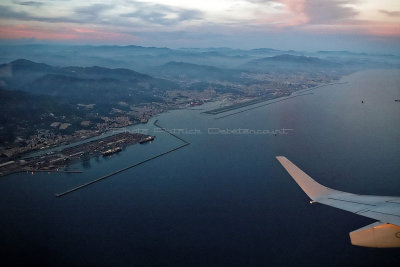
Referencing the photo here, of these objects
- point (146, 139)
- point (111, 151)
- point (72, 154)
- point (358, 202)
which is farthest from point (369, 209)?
point (146, 139)

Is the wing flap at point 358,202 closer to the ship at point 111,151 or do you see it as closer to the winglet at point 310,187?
the winglet at point 310,187

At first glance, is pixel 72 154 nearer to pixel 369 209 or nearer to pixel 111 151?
pixel 111 151

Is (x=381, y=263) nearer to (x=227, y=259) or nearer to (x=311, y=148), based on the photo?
(x=227, y=259)

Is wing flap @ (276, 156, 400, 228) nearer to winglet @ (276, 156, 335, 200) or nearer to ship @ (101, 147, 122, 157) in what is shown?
winglet @ (276, 156, 335, 200)

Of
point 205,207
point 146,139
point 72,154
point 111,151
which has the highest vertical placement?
point 146,139

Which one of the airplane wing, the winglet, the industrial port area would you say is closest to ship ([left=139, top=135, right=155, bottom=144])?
the industrial port area

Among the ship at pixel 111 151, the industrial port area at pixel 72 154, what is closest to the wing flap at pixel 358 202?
the industrial port area at pixel 72 154
